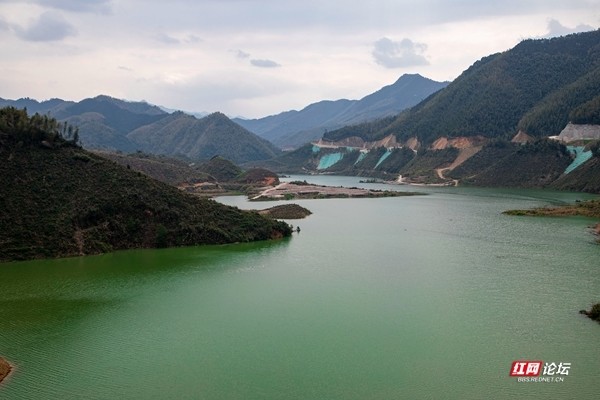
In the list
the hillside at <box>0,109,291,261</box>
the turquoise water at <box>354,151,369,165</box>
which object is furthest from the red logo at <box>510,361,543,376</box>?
the turquoise water at <box>354,151,369,165</box>

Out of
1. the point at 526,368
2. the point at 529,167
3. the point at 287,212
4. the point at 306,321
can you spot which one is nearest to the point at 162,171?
the point at 287,212

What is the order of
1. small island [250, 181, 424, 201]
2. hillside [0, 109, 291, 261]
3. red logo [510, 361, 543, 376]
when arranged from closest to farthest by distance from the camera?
red logo [510, 361, 543, 376] < hillside [0, 109, 291, 261] < small island [250, 181, 424, 201]

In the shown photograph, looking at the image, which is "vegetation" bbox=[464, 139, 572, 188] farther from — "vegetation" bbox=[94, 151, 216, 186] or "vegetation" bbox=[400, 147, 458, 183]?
"vegetation" bbox=[94, 151, 216, 186]

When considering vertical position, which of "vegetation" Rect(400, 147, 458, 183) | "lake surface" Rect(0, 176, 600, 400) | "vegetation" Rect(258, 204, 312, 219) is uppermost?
"vegetation" Rect(400, 147, 458, 183)

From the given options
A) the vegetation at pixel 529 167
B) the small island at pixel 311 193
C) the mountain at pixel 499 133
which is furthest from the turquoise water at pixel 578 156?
the small island at pixel 311 193

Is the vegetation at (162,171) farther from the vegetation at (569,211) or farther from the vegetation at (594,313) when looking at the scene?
the vegetation at (594,313)

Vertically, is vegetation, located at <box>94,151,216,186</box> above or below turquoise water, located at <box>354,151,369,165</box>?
below

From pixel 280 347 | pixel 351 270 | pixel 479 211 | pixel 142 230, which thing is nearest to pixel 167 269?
pixel 142 230

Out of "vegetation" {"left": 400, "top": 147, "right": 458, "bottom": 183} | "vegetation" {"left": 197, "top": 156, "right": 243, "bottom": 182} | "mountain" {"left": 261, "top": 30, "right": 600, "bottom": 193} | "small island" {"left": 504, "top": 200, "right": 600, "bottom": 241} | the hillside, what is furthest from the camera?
"vegetation" {"left": 400, "top": 147, "right": 458, "bottom": 183}
